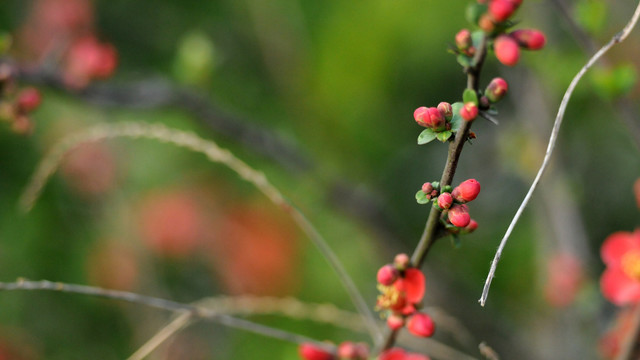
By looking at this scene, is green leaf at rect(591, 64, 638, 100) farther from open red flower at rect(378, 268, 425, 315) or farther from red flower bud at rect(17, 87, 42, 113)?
red flower bud at rect(17, 87, 42, 113)

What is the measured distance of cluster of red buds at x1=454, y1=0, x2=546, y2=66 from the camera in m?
0.40

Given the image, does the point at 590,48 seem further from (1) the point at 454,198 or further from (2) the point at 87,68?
(2) the point at 87,68

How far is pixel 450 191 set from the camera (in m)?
0.44

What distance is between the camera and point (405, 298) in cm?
52

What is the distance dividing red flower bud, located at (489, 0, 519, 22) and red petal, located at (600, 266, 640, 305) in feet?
1.32

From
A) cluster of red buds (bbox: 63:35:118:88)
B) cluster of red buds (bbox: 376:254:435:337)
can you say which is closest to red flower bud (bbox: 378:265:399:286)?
cluster of red buds (bbox: 376:254:435:337)

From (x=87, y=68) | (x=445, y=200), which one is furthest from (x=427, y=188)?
(x=87, y=68)

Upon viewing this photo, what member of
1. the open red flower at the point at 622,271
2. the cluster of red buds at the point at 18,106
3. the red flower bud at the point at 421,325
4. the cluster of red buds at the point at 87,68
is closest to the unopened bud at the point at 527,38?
the red flower bud at the point at 421,325

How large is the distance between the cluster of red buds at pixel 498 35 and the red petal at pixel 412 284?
0.17 meters

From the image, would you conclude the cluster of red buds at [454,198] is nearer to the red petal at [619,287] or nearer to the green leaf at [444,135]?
the green leaf at [444,135]

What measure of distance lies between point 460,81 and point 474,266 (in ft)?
1.53

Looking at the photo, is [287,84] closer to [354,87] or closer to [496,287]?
[354,87]

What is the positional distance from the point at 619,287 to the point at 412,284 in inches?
12.3

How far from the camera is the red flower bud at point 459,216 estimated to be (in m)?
0.43
